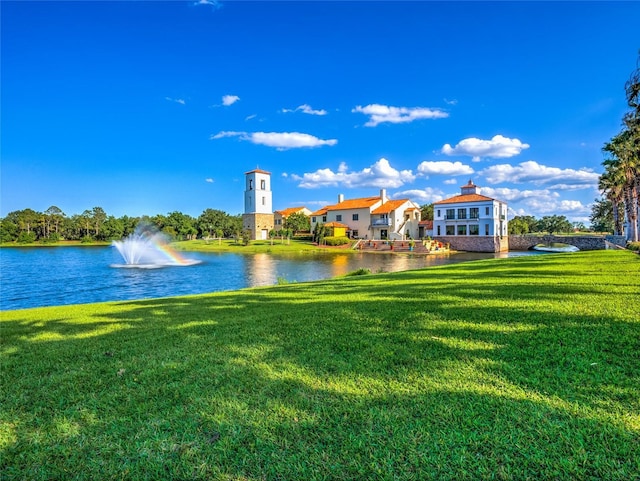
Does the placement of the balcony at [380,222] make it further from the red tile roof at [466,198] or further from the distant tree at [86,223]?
the distant tree at [86,223]

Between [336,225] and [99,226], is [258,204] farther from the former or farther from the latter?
[99,226]

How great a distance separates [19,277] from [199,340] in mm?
24323

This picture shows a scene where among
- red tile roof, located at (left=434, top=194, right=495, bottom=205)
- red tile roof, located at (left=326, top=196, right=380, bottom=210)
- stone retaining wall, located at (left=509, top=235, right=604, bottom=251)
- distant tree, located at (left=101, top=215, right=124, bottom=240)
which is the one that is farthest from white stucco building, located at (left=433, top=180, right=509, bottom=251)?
distant tree, located at (left=101, top=215, right=124, bottom=240)

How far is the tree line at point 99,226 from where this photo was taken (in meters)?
71.3

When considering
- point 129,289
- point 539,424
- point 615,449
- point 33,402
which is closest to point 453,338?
point 539,424

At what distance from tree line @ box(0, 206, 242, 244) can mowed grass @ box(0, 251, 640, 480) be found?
6832 cm

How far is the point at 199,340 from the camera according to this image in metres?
4.43

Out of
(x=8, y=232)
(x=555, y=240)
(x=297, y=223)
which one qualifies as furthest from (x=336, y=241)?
(x=8, y=232)

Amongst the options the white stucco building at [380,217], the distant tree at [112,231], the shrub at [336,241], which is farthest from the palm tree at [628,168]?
the distant tree at [112,231]

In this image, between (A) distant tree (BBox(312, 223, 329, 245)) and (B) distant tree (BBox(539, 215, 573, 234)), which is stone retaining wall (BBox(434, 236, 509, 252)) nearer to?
(A) distant tree (BBox(312, 223, 329, 245))

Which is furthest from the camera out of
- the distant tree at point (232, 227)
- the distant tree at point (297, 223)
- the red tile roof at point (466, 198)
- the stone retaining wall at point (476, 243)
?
the distant tree at point (232, 227)

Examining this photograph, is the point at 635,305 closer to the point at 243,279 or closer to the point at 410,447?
the point at 410,447

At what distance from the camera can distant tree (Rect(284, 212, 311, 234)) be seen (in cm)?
6397

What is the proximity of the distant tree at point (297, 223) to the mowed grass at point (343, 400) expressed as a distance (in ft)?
194
